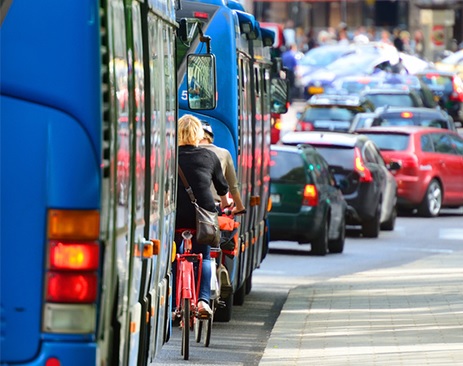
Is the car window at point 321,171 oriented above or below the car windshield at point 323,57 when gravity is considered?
below

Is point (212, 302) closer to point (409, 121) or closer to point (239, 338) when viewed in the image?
point (239, 338)

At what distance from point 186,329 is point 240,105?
3403 mm

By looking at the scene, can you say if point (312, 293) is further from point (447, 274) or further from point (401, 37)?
point (401, 37)

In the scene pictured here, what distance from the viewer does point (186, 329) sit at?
1205 cm

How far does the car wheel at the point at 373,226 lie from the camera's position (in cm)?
2600

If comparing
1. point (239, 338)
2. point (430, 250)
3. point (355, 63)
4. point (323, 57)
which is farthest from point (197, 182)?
point (323, 57)

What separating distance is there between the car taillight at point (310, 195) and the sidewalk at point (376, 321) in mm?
2708

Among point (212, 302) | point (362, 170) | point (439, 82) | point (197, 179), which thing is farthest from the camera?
point (439, 82)

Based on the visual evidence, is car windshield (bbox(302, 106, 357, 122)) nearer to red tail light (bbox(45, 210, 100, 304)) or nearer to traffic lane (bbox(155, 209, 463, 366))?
traffic lane (bbox(155, 209, 463, 366))

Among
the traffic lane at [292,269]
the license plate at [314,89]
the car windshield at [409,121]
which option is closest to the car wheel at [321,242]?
the traffic lane at [292,269]

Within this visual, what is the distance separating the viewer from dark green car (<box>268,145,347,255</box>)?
22.5m

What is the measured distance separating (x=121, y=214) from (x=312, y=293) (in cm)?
1001

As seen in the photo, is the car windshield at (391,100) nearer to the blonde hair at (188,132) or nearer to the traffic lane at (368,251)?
the traffic lane at (368,251)

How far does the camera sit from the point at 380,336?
42.7 feet
